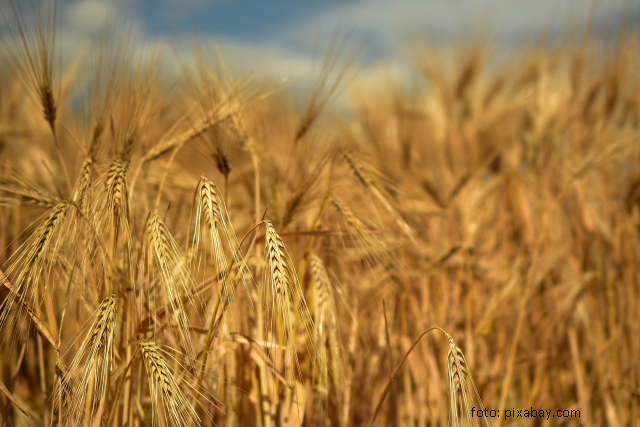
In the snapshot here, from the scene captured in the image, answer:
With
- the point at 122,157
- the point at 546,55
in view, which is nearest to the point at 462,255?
the point at 122,157

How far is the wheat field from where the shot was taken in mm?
769

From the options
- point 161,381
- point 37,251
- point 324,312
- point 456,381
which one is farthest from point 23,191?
point 456,381

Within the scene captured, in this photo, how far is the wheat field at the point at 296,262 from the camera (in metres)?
0.77

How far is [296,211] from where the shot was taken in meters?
1.05

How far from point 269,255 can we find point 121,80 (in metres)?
0.64

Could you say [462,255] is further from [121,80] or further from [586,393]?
[121,80]

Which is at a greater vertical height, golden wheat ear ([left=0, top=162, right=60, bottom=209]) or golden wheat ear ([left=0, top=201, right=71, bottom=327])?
golden wheat ear ([left=0, top=162, right=60, bottom=209])

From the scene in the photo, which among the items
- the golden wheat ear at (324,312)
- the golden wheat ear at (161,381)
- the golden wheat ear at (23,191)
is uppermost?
the golden wheat ear at (23,191)

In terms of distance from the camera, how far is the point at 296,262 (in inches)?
45.4

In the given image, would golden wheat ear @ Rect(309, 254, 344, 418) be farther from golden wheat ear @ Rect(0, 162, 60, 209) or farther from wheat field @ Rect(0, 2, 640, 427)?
golden wheat ear @ Rect(0, 162, 60, 209)

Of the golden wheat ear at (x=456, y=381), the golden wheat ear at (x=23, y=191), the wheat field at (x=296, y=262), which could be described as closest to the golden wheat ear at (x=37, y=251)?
the wheat field at (x=296, y=262)

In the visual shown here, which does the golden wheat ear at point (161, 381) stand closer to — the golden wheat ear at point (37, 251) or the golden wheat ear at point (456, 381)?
the golden wheat ear at point (37, 251)

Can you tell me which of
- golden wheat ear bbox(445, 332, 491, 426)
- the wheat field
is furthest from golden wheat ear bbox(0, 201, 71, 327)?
golden wheat ear bbox(445, 332, 491, 426)

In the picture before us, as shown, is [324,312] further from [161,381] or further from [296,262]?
[161,381]
